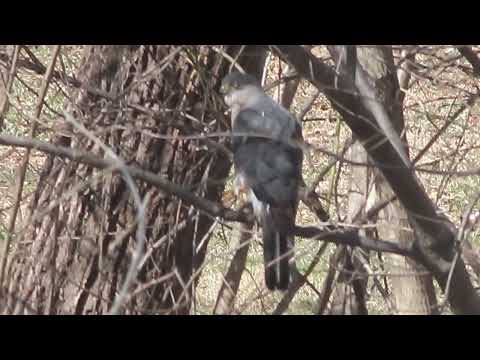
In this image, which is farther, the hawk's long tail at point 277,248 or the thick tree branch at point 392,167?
the hawk's long tail at point 277,248

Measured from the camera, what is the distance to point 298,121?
4445 mm

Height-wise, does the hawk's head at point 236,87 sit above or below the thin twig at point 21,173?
above

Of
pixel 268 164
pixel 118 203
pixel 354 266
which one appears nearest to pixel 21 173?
pixel 118 203

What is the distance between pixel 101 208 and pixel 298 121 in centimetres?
102

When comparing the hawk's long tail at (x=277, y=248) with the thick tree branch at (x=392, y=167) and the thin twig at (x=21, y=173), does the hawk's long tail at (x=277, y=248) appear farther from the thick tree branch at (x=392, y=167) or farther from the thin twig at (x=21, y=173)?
the thin twig at (x=21, y=173)

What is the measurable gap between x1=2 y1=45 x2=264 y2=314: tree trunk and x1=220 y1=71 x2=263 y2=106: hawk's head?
80 mm

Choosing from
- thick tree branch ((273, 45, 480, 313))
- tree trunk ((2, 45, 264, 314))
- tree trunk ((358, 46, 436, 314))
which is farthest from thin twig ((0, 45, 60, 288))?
tree trunk ((358, 46, 436, 314))

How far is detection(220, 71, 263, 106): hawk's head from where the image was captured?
162 inches

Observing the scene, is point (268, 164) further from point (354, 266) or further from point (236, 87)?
point (354, 266)

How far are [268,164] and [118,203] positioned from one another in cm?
72

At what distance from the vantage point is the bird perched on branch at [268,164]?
4062 mm

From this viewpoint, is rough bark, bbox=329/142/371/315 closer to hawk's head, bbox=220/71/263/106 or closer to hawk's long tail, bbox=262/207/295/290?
hawk's long tail, bbox=262/207/295/290

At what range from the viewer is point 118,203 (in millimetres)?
4016

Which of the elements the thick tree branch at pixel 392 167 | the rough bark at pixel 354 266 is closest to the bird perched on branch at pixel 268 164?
the rough bark at pixel 354 266
